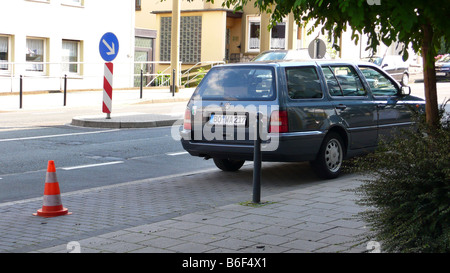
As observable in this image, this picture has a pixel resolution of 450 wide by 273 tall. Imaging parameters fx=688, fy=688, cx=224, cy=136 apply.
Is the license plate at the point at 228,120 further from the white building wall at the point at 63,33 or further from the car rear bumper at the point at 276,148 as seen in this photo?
the white building wall at the point at 63,33

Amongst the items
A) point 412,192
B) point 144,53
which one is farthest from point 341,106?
point 144,53

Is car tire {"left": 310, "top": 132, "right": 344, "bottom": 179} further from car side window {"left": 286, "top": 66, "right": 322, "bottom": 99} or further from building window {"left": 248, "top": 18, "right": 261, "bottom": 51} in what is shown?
building window {"left": 248, "top": 18, "right": 261, "bottom": 51}

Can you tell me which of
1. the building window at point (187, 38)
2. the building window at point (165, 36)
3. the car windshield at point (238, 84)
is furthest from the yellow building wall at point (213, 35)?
the car windshield at point (238, 84)

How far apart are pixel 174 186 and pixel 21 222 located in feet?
8.82

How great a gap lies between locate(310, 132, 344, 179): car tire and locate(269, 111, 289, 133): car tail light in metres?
0.86

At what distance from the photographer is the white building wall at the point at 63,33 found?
2737 cm

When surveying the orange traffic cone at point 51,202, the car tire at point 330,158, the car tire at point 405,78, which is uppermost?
the car tire at point 405,78

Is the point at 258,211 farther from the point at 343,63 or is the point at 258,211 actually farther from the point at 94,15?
the point at 94,15

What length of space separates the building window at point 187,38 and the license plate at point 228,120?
1348 inches

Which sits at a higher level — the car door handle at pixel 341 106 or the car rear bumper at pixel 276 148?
the car door handle at pixel 341 106

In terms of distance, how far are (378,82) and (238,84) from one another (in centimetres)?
267

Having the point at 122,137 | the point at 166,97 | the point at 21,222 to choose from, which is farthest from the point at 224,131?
the point at 166,97

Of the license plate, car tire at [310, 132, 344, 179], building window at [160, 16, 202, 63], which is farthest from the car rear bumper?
building window at [160, 16, 202, 63]

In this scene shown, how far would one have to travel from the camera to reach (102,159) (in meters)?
11.9
